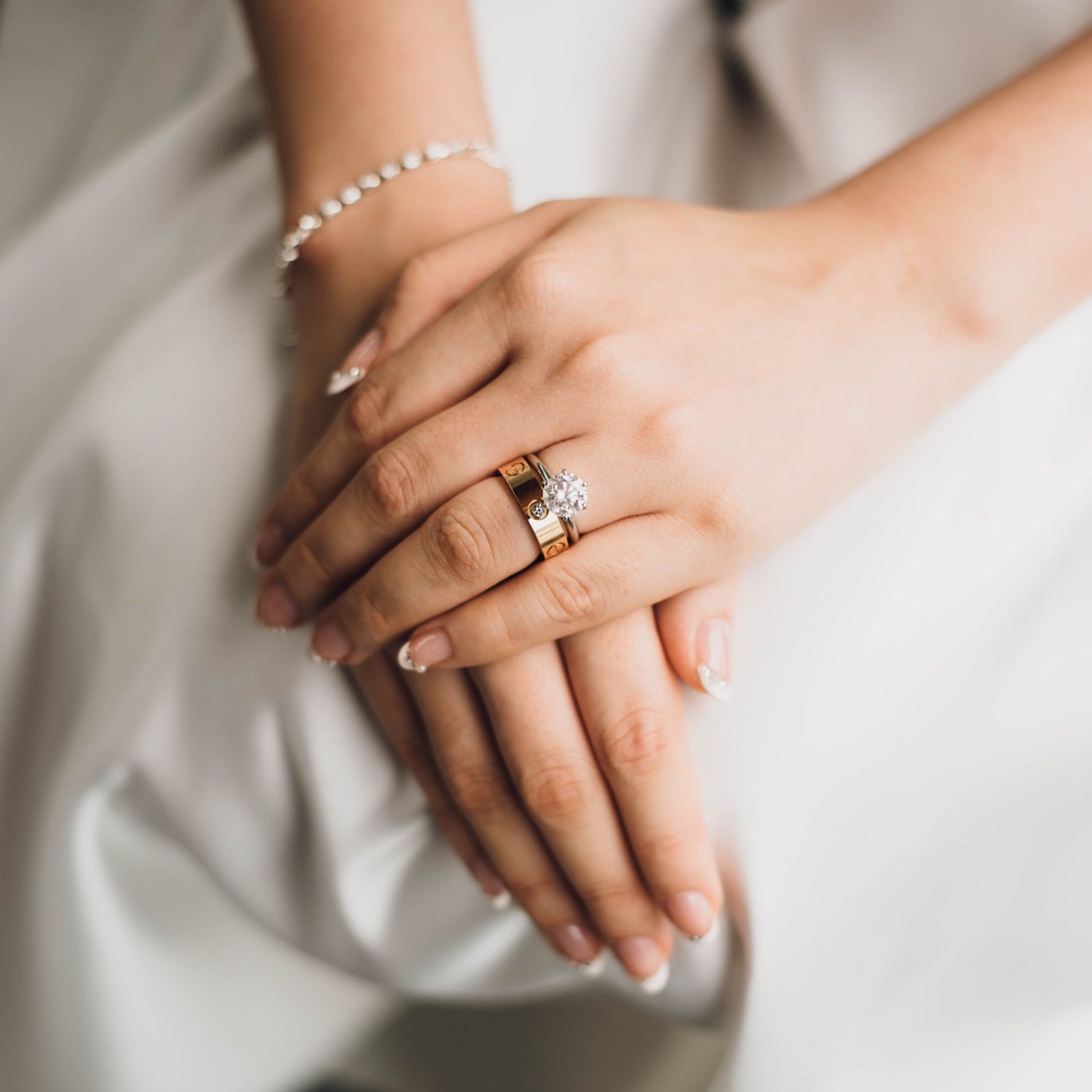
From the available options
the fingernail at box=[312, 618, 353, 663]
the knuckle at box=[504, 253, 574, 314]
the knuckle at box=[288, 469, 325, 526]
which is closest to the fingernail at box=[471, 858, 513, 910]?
the fingernail at box=[312, 618, 353, 663]

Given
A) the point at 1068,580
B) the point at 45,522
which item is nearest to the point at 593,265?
the point at 1068,580

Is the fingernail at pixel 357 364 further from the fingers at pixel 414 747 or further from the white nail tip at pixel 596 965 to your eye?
the white nail tip at pixel 596 965

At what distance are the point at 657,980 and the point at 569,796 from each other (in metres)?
0.17

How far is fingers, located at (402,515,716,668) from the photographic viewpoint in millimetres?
686

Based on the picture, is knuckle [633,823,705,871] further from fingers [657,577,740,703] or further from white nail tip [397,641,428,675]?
white nail tip [397,641,428,675]

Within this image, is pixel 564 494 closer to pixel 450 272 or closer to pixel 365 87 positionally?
pixel 450 272

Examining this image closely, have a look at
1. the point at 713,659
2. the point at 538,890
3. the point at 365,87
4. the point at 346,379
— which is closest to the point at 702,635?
the point at 713,659

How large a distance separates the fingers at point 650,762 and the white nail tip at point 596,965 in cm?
9

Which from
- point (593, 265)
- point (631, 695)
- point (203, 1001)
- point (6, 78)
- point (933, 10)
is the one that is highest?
point (6, 78)

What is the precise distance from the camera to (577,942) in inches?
30.2

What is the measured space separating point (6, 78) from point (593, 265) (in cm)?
91

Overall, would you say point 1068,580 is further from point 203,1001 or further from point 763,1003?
point 203,1001

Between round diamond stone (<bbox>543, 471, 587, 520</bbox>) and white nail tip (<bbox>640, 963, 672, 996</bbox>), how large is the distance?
0.35 metres

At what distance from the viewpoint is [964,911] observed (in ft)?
2.31
